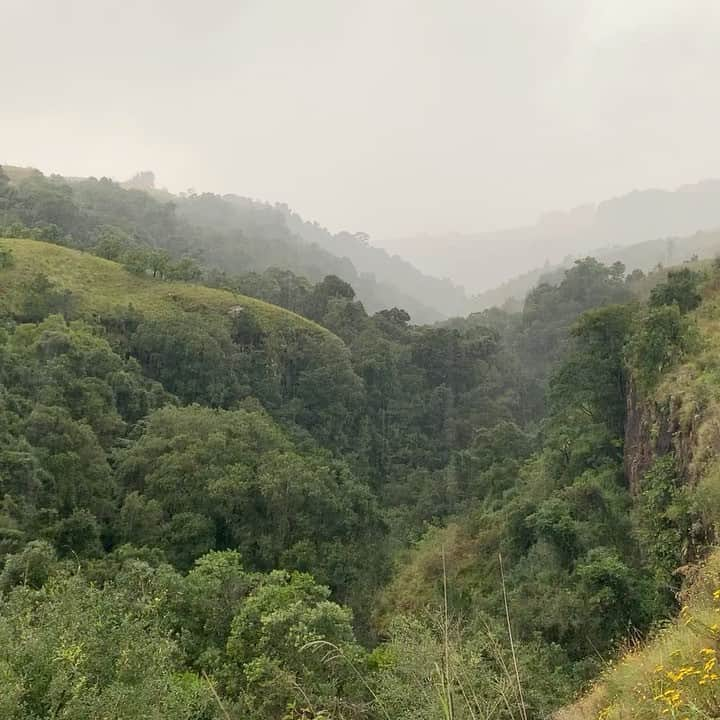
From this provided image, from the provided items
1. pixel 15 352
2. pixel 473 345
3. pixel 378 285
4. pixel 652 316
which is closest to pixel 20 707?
pixel 652 316

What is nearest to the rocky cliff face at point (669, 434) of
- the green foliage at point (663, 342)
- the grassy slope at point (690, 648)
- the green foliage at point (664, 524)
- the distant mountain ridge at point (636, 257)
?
the grassy slope at point (690, 648)

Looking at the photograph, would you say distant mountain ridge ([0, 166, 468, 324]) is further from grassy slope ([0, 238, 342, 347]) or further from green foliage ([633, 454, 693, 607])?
green foliage ([633, 454, 693, 607])

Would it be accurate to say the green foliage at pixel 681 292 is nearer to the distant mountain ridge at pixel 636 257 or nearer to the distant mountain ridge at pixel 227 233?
the distant mountain ridge at pixel 227 233

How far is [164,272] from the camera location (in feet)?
135

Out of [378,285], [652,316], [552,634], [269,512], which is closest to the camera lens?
[552,634]

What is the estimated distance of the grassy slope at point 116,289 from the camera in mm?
34188

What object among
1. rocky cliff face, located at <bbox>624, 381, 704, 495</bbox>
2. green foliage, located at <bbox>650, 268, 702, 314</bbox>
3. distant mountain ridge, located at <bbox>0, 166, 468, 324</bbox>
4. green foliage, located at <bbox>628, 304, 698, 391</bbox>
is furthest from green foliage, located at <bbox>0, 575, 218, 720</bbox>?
distant mountain ridge, located at <bbox>0, 166, 468, 324</bbox>

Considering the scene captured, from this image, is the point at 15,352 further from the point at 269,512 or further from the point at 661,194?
the point at 661,194

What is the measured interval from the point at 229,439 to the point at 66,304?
1453cm

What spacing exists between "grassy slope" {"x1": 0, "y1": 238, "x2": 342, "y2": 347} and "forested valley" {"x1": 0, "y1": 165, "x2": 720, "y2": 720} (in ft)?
0.77

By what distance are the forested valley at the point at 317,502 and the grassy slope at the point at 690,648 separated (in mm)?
102

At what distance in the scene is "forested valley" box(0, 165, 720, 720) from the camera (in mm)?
8961

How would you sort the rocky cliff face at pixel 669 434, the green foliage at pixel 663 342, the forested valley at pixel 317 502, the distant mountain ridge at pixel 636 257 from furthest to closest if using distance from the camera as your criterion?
the distant mountain ridge at pixel 636 257
the green foliage at pixel 663 342
the rocky cliff face at pixel 669 434
the forested valley at pixel 317 502

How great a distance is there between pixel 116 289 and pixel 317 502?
21.7 m
